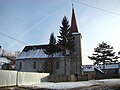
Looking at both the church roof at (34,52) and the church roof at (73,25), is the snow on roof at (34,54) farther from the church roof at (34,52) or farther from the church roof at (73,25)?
the church roof at (73,25)

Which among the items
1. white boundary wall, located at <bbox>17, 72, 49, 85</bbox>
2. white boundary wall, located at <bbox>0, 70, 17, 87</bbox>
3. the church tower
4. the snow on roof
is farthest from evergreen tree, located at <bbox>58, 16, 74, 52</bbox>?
white boundary wall, located at <bbox>0, 70, 17, 87</bbox>

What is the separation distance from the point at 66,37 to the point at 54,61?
7286 millimetres

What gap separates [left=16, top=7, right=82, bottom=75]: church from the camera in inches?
1998

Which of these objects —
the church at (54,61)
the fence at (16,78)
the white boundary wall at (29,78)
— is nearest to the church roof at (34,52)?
the church at (54,61)

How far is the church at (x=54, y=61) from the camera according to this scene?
1998 inches

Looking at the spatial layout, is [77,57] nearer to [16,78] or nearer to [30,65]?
[30,65]

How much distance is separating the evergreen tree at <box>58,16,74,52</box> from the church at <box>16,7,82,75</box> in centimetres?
Result: 247

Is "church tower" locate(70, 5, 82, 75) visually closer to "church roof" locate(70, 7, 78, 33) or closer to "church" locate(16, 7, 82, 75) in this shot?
"church" locate(16, 7, 82, 75)

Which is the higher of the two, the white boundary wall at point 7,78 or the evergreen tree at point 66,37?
the evergreen tree at point 66,37

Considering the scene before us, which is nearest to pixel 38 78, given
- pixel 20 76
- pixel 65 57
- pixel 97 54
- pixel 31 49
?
pixel 20 76

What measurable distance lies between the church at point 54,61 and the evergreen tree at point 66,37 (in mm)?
2468

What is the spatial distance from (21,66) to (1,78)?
3563cm

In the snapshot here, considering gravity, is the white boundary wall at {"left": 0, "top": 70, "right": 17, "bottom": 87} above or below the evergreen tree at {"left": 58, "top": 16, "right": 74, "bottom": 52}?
below

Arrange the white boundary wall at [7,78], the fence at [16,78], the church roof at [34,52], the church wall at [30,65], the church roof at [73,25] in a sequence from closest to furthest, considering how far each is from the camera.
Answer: the white boundary wall at [7,78] < the fence at [16,78] < the church wall at [30,65] < the church roof at [34,52] < the church roof at [73,25]
